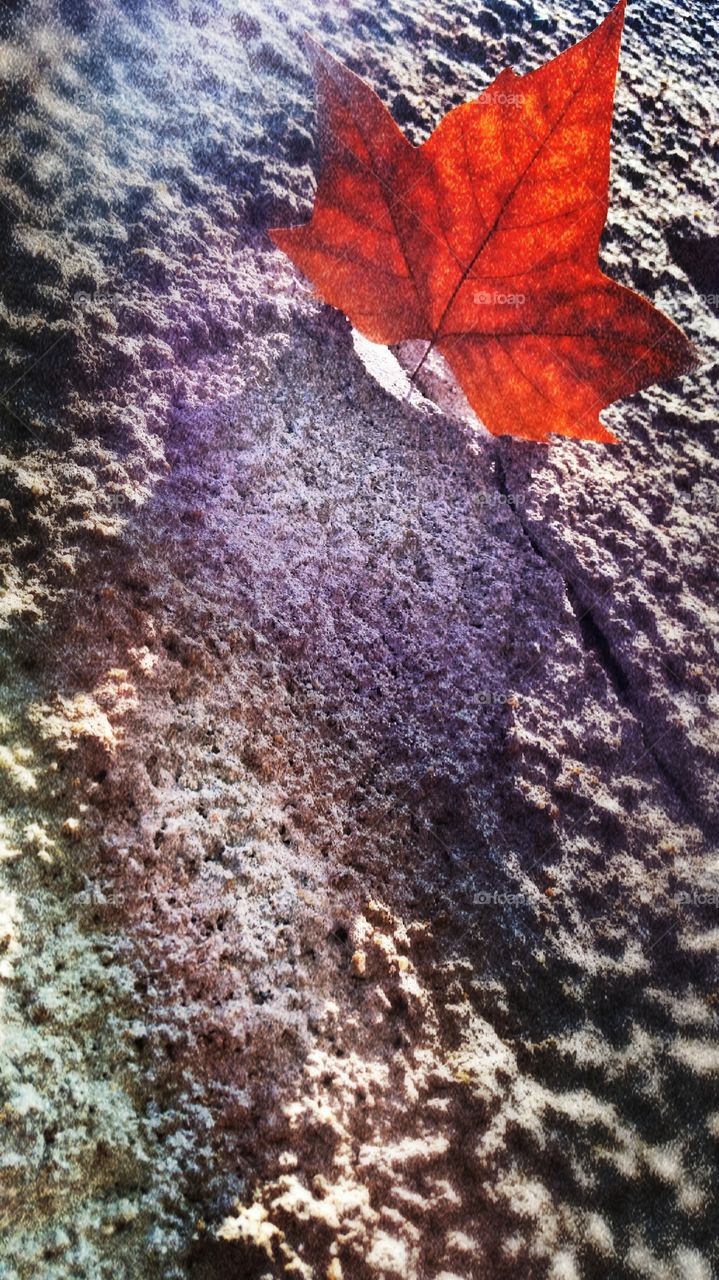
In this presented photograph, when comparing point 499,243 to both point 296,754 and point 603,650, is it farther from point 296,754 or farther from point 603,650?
point 296,754

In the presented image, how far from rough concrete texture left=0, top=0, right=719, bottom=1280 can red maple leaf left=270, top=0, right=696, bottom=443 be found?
86 mm

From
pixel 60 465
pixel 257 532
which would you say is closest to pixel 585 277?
pixel 257 532

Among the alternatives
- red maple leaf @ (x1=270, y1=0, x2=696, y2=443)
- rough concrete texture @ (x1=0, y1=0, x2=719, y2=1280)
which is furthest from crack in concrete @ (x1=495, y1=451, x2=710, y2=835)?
red maple leaf @ (x1=270, y1=0, x2=696, y2=443)

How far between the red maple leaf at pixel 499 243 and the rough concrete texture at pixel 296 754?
0.09 metres

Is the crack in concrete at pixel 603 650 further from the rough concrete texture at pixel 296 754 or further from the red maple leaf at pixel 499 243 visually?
the red maple leaf at pixel 499 243

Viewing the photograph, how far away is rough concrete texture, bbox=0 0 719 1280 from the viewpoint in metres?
0.75

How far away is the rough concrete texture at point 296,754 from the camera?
0.75 meters

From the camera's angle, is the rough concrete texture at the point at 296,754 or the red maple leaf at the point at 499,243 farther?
the red maple leaf at the point at 499,243

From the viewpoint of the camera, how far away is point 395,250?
41.9 inches

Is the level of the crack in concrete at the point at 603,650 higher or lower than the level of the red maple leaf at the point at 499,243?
lower

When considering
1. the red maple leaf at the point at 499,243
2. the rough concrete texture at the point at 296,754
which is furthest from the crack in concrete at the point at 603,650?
the red maple leaf at the point at 499,243

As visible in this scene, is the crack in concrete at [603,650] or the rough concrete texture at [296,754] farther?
the crack in concrete at [603,650]

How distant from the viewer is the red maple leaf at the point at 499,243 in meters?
1.00

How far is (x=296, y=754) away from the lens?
3.03 ft
